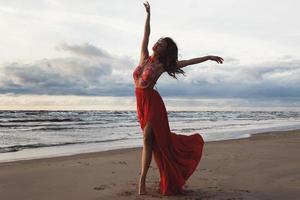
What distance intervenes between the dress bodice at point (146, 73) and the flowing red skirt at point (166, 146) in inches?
3.7

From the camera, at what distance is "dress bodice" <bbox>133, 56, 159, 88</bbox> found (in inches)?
201

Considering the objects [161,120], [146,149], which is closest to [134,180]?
[146,149]

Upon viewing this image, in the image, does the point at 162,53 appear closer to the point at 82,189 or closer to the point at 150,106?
the point at 150,106

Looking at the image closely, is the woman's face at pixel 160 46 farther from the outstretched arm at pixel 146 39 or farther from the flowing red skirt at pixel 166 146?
the flowing red skirt at pixel 166 146

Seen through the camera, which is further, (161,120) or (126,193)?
(126,193)

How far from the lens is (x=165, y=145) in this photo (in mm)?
5309

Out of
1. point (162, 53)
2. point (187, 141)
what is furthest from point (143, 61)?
point (187, 141)

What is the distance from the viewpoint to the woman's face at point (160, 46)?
508 cm

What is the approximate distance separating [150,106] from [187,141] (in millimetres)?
797

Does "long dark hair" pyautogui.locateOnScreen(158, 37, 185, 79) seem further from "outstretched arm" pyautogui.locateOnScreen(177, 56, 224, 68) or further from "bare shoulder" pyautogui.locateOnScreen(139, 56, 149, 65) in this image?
"bare shoulder" pyautogui.locateOnScreen(139, 56, 149, 65)

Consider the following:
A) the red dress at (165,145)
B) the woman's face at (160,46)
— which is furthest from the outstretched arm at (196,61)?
the red dress at (165,145)

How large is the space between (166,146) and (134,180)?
4.43 ft

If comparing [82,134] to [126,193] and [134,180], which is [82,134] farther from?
[126,193]

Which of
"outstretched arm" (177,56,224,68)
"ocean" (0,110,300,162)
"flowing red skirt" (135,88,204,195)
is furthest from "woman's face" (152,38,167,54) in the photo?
"ocean" (0,110,300,162)
